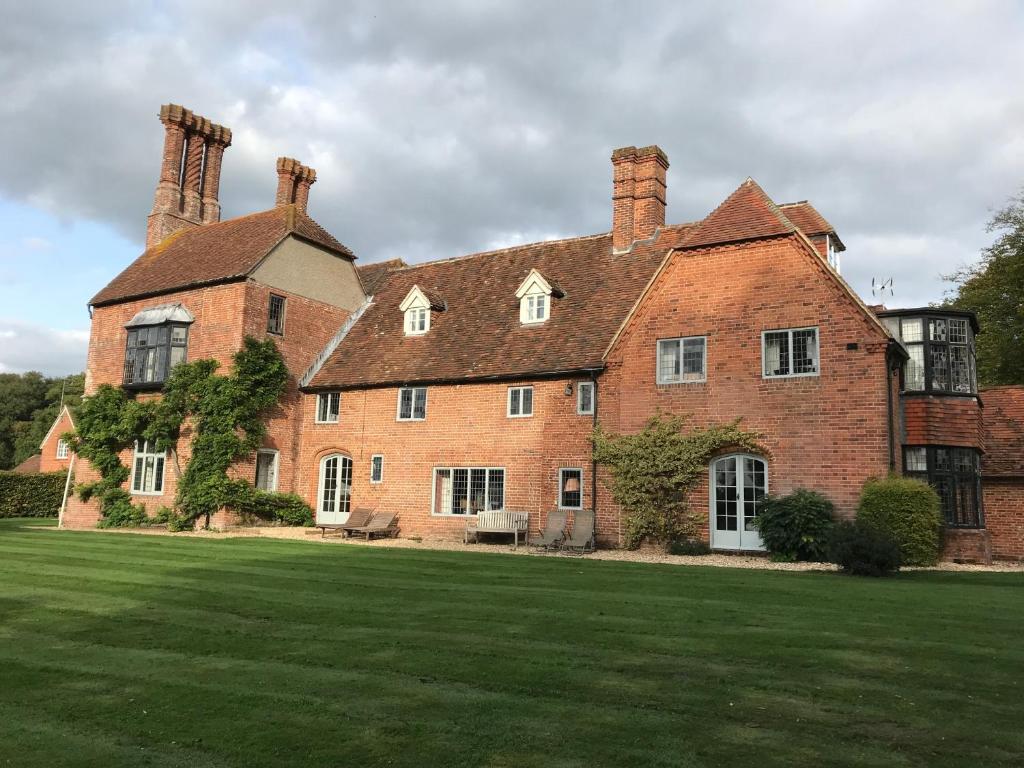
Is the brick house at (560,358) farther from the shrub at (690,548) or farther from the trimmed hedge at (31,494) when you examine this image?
the trimmed hedge at (31,494)

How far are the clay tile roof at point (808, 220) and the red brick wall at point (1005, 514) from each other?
771 cm

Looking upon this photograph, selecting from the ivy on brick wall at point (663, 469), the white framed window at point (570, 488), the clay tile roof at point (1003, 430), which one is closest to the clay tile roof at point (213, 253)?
the white framed window at point (570, 488)

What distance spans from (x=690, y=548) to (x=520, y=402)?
21.7ft

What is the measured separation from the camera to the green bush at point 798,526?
17000 millimetres

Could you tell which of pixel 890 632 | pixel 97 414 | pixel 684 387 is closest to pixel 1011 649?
pixel 890 632

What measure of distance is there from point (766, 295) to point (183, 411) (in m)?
19.0

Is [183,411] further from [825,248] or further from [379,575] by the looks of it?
[825,248]

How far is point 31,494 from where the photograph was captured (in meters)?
36.7

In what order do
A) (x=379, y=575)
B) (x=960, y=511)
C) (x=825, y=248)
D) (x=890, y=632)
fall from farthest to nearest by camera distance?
(x=825, y=248) < (x=960, y=511) < (x=379, y=575) < (x=890, y=632)

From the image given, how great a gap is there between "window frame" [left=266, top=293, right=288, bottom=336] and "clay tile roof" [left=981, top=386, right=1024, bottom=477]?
22.2 m

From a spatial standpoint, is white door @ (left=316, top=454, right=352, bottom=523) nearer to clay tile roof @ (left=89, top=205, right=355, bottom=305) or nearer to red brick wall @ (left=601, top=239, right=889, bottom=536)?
clay tile roof @ (left=89, top=205, right=355, bottom=305)

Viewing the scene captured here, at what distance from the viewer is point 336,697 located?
5.95 m

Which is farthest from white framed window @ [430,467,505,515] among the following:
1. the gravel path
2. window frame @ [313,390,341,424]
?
window frame @ [313,390,341,424]

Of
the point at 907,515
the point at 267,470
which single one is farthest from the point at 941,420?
the point at 267,470
